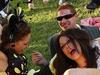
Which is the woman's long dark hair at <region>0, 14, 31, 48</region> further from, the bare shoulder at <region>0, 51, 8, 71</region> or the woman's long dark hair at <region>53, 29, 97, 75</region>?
the woman's long dark hair at <region>53, 29, 97, 75</region>

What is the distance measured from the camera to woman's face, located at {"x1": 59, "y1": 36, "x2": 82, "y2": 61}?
3.37m

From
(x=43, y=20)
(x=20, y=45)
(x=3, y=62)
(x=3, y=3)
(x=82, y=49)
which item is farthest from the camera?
(x=43, y=20)

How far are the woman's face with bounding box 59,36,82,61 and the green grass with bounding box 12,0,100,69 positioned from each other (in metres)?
3.42

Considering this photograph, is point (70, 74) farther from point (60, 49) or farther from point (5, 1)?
point (5, 1)

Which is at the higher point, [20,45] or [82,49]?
[82,49]

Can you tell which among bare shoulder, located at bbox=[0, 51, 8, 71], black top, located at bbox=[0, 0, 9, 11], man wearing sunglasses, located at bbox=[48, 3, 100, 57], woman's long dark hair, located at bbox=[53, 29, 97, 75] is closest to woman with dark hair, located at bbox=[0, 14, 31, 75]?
bare shoulder, located at bbox=[0, 51, 8, 71]

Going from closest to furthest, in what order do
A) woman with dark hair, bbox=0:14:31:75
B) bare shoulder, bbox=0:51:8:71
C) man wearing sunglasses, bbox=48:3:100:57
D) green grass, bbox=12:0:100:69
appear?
bare shoulder, bbox=0:51:8:71 → woman with dark hair, bbox=0:14:31:75 → man wearing sunglasses, bbox=48:3:100:57 → green grass, bbox=12:0:100:69

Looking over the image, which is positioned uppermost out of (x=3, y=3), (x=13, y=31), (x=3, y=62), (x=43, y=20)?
(x=13, y=31)

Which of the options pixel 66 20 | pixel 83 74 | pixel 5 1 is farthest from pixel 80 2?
pixel 83 74

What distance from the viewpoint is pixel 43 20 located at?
8.84m

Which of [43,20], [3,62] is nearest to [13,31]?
[3,62]

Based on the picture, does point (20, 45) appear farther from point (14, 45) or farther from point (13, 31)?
point (13, 31)

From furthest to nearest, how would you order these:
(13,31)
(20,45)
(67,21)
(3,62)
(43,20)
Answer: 1. (43,20)
2. (67,21)
3. (13,31)
4. (20,45)
5. (3,62)

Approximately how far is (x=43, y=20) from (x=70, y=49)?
216 inches
